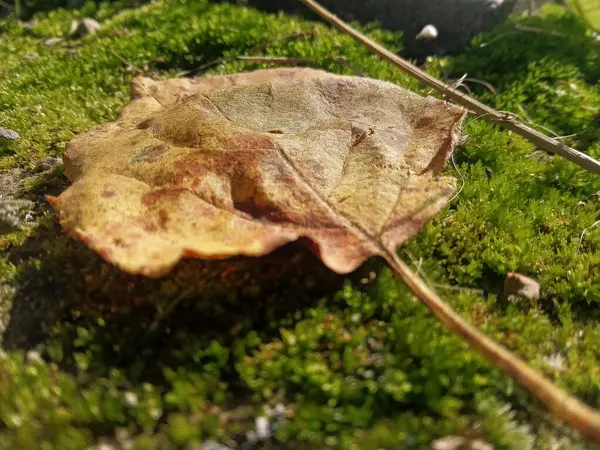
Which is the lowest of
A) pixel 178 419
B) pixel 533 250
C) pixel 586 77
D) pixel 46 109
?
pixel 46 109

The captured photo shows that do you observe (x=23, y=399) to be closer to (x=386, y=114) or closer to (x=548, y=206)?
(x=386, y=114)

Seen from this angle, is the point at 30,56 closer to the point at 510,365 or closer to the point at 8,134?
the point at 8,134

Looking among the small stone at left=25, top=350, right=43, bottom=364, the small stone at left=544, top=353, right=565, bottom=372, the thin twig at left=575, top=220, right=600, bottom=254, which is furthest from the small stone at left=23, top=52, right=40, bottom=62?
the small stone at left=544, top=353, right=565, bottom=372

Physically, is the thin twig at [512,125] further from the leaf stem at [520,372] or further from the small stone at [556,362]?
the leaf stem at [520,372]

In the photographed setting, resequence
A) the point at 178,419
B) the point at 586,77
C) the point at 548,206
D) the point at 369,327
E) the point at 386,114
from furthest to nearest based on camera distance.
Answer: the point at 586,77, the point at 548,206, the point at 386,114, the point at 369,327, the point at 178,419

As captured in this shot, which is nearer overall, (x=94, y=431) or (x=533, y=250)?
(x=94, y=431)

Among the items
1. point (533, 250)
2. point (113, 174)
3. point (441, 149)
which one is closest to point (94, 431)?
point (113, 174)

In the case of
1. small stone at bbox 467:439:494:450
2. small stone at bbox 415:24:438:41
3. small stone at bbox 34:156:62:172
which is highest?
small stone at bbox 415:24:438:41

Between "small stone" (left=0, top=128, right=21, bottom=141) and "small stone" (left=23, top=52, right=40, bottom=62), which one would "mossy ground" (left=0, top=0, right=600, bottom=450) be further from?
"small stone" (left=23, top=52, right=40, bottom=62)
